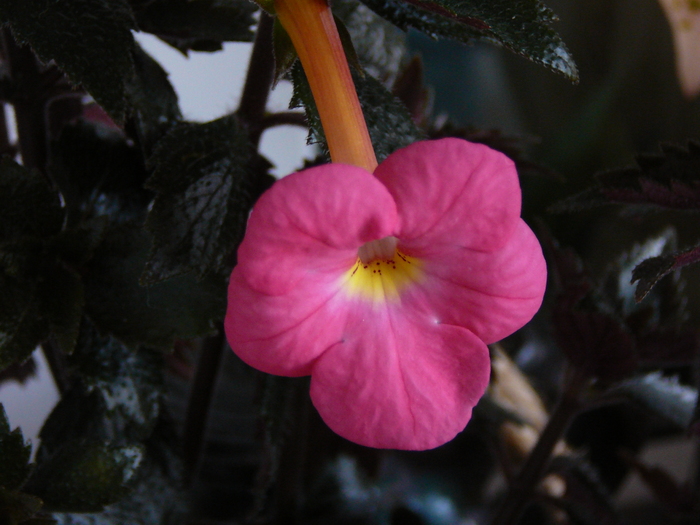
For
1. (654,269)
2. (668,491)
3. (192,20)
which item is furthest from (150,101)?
(668,491)

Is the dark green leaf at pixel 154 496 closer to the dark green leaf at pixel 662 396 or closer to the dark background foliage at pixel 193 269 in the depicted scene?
the dark background foliage at pixel 193 269

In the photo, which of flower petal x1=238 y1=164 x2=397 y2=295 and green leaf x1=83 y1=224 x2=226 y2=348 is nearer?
flower petal x1=238 y1=164 x2=397 y2=295

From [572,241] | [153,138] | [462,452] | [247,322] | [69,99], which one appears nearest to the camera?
[247,322]

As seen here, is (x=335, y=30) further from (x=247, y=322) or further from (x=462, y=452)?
(x=462, y=452)

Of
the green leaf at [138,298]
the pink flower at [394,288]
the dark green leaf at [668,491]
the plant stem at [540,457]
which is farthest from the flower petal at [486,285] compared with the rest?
the dark green leaf at [668,491]

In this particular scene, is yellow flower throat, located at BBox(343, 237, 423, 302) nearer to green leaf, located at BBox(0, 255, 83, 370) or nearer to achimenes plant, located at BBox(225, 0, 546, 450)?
achimenes plant, located at BBox(225, 0, 546, 450)

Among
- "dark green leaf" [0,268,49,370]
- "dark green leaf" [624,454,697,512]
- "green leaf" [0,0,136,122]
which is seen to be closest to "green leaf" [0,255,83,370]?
"dark green leaf" [0,268,49,370]

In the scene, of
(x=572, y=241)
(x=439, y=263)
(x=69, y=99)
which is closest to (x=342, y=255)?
(x=439, y=263)
